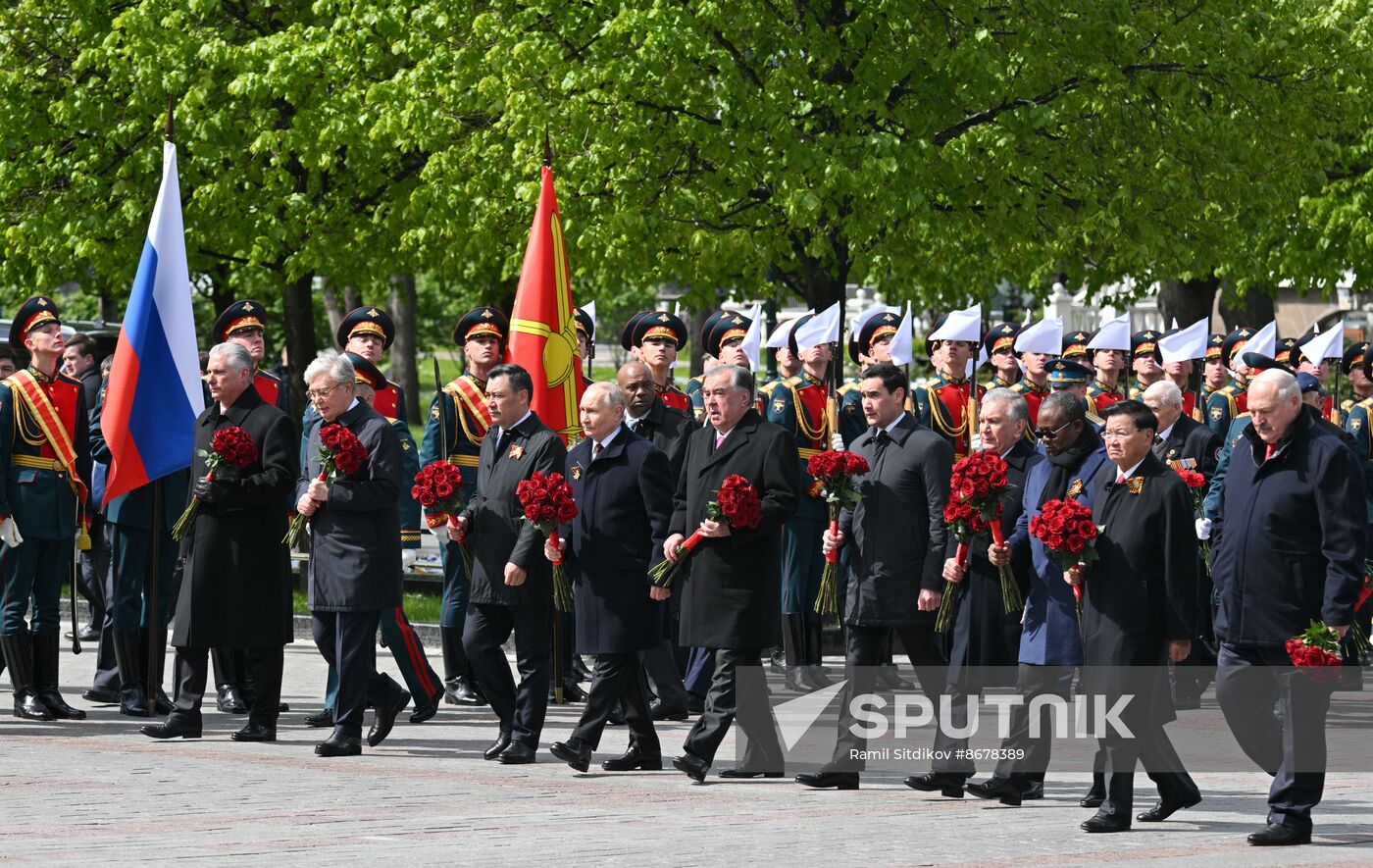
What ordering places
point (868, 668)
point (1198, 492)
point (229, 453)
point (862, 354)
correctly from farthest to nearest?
point (862, 354), point (1198, 492), point (229, 453), point (868, 668)

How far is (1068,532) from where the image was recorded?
927 centimetres

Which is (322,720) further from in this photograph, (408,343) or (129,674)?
(408,343)

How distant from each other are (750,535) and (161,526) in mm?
4386

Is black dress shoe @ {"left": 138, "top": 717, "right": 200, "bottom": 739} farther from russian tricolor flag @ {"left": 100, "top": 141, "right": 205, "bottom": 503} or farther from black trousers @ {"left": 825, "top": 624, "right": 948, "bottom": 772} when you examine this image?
black trousers @ {"left": 825, "top": 624, "right": 948, "bottom": 772}

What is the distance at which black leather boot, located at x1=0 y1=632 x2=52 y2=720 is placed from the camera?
1291 centimetres

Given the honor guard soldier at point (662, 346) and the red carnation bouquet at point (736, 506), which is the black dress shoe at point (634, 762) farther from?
the honor guard soldier at point (662, 346)

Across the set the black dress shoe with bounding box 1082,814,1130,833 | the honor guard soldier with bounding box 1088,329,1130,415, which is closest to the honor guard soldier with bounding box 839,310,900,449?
the honor guard soldier with bounding box 1088,329,1130,415

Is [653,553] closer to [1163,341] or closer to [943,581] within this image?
[943,581]

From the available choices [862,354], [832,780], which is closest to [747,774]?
[832,780]

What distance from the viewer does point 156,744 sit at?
39.1ft

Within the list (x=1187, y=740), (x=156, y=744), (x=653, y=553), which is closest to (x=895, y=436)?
(x=653, y=553)

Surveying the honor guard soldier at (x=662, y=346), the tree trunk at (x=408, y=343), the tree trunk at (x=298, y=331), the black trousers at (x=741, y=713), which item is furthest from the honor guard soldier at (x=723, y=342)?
the tree trunk at (x=408, y=343)

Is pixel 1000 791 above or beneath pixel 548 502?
beneath

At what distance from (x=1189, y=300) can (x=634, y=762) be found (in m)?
21.8
